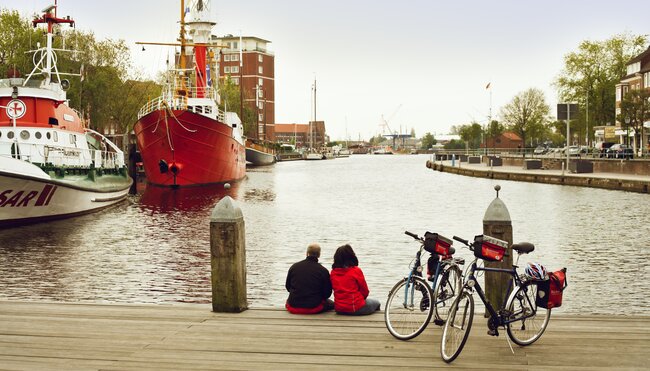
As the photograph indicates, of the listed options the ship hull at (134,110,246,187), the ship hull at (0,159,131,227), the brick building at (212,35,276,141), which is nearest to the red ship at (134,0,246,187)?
the ship hull at (134,110,246,187)

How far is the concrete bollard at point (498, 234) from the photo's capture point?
8.61 metres

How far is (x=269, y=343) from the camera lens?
7852mm

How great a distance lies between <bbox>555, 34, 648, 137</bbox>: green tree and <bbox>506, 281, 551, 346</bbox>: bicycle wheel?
103260mm

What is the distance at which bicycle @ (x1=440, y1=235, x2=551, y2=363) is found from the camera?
280 inches

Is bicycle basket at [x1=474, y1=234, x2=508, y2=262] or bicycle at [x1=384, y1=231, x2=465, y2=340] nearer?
bicycle basket at [x1=474, y1=234, x2=508, y2=262]

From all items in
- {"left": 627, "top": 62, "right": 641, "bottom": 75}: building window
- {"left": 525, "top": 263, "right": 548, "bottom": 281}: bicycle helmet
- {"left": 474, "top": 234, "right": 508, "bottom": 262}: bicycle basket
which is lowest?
{"left": 525, "top": 263, "right": 548, "bottom": 281}: bicycle helmet

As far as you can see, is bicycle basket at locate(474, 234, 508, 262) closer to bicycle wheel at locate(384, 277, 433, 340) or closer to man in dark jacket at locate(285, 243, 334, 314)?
bicycle wheel at locate(384, 277, 433, 340)

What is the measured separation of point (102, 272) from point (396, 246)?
9.13m

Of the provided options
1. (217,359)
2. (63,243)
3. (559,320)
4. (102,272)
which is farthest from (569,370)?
(63,243)

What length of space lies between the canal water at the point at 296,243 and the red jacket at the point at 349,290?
571 centimetres

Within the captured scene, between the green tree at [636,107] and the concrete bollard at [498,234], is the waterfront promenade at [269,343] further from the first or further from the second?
the green tree at [636,107]

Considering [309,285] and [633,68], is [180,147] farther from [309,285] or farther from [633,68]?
[633,68]

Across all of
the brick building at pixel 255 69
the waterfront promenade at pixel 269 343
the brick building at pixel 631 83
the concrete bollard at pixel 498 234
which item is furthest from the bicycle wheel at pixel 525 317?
the brick building at pixel 255 69

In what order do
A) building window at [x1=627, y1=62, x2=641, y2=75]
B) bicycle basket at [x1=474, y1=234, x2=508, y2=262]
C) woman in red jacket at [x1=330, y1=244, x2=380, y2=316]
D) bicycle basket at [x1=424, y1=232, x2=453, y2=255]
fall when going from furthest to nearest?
building window at [x1=627, y1=62, x2=641, y2=75], woman in red jacket at [x1=330, y1=244, x2=380, y2=316], bicycle basket at [x1=424, y1=232, x2=453, y2=255], bicycle basket at [x1=474, y1=234, x2=508, y2=262]
